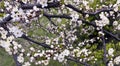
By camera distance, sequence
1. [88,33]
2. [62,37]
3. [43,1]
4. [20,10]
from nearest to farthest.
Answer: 1. [20,10]
2. [43,1]
3. [62,37]
4. [88,33]

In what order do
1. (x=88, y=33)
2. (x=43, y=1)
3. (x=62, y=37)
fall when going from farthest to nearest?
(x=88, y=33) → (x=62, y=37) → (x=43, y=1)

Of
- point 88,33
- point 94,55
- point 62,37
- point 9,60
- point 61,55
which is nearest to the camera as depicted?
point 61,55

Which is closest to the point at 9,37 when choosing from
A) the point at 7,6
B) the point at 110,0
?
the point at 7,6

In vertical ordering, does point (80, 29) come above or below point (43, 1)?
below

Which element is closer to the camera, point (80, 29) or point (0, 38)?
point (0, 38)

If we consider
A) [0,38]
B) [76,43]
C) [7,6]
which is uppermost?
[7,6]

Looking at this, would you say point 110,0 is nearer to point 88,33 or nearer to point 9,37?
point 88,33

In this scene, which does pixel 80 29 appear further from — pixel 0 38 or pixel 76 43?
pixel 0 38

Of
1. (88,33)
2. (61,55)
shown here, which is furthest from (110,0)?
(61,55)

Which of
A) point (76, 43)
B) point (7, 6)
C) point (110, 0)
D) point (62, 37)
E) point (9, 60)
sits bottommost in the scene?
point (9, 60)
